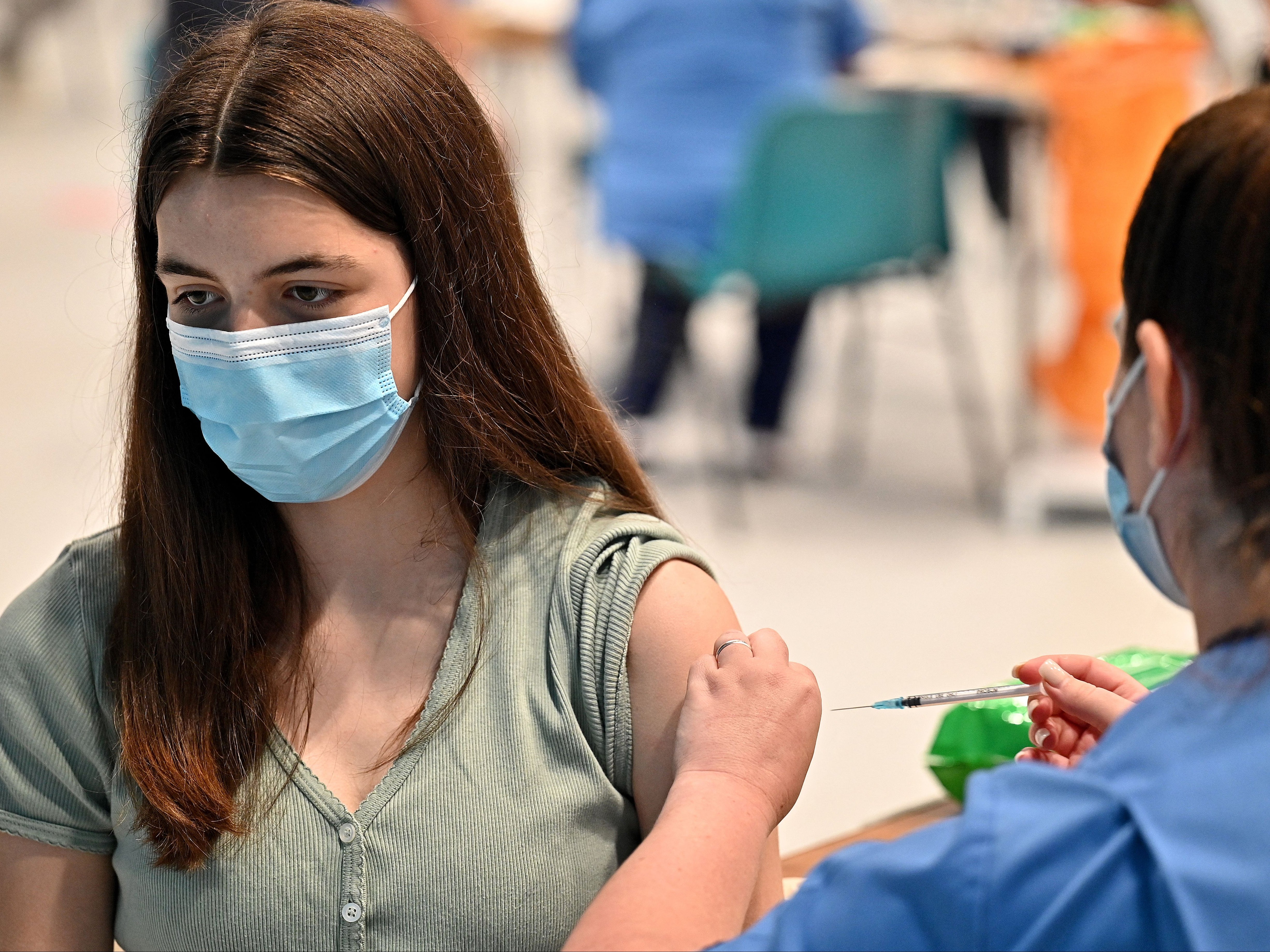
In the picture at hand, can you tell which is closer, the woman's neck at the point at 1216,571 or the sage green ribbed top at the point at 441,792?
the woman's neck at the point at 1216,571

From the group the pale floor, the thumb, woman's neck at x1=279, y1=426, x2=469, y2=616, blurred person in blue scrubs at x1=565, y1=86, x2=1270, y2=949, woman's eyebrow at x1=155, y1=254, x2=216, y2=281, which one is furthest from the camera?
the pale floor

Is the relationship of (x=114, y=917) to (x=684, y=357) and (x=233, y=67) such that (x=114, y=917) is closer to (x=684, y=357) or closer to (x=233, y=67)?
(x=233, y=67)

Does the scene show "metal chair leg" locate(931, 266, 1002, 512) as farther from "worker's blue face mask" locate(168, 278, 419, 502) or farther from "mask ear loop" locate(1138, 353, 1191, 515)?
"mask ear loop" locate(1138, 353, 1191, 515)

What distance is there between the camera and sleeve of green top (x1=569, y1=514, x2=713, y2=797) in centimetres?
111

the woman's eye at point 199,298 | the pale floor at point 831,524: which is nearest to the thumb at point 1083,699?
the pale floor at point 831,524

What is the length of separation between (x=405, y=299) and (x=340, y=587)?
0.88 feet

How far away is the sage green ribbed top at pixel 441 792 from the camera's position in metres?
1.08

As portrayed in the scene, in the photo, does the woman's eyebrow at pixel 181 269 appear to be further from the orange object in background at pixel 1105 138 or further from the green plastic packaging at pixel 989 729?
the orange object in background at pixel 1105 138

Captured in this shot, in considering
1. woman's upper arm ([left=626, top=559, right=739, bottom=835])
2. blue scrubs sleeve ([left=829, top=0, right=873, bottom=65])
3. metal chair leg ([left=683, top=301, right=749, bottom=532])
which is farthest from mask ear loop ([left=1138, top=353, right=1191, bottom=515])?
blue scrubs sleeve ([left=829, top=0, right=873, bottom=65])

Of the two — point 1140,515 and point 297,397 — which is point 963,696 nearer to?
point 1140,515

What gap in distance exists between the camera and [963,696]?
1124mm

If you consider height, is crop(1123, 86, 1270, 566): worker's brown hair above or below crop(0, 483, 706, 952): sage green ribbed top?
above

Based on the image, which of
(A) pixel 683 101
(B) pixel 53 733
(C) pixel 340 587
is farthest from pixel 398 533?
(A) pixel 683 101

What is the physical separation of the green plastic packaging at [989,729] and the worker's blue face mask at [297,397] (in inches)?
26.5
